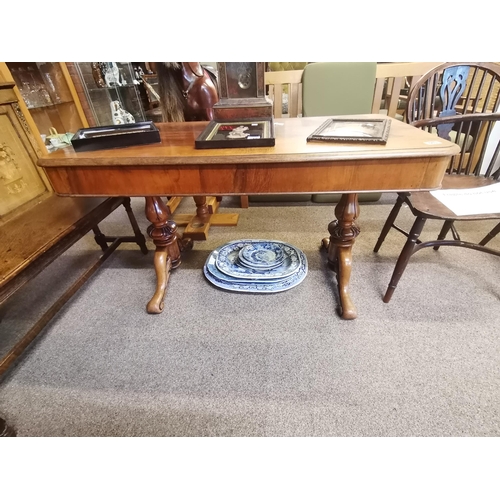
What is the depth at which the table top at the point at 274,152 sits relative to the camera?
75cm

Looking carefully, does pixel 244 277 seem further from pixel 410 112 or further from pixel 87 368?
pixel 410 112

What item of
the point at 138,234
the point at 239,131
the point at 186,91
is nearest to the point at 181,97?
the point at 186,91

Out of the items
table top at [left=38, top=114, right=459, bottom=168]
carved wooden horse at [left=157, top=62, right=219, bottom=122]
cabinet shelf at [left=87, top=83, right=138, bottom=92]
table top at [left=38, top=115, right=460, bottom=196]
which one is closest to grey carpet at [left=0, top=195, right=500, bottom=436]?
table top at [left=38, top=115, right=460, bottom=196]

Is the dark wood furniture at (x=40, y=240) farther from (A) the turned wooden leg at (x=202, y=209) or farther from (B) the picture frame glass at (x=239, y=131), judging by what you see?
(B) the picture frame glass at (x=239, y=131)

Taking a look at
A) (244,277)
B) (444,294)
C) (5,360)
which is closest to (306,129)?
(244,277)

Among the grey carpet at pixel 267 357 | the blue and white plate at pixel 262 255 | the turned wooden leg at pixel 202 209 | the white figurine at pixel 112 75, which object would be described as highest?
the white figurine at pixel 112 75

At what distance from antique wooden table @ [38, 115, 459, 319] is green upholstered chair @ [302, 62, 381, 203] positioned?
94 centimetres

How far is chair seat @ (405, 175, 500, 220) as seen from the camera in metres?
0.98

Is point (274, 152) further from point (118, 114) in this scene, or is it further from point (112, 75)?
point (112, 75)

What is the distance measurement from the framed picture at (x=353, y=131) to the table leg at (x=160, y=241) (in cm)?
75

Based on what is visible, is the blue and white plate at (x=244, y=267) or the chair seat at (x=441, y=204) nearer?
the chair seat at (x=441, y=204)

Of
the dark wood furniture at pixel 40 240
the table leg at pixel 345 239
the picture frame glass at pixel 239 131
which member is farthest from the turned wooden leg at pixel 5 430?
the table leg at pixel 345 239

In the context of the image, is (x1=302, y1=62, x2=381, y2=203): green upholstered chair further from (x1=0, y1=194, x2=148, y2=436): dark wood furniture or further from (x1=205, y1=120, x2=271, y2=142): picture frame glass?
(x1=0, y1=194, x2=148, y2=436): dark wood furniture

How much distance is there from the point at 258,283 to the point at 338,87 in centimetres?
137
